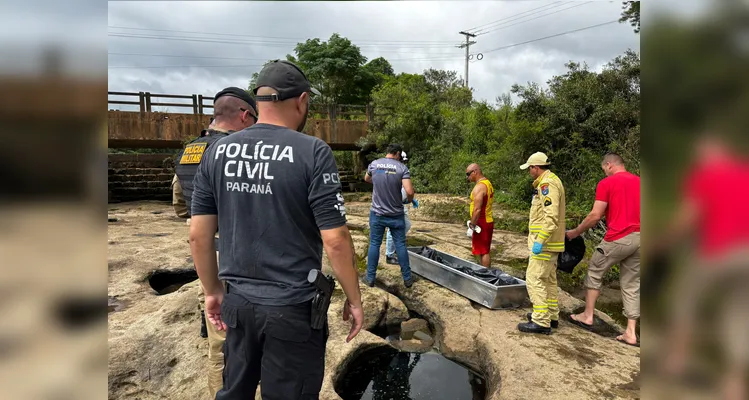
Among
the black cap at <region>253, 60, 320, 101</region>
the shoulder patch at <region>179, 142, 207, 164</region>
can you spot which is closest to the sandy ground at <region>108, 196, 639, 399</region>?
the shoulder patch at <region>179, 142, 207, 164</region>

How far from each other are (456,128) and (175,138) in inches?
434

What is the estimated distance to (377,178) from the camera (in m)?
5.44

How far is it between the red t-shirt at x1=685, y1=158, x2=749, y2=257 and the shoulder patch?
9.16 ft

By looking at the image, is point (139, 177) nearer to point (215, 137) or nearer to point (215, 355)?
point (215, 137)

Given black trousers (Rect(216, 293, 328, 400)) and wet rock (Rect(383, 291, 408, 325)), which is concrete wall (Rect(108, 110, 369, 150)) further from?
black trousers (Rect(216, 293, 328, 400))

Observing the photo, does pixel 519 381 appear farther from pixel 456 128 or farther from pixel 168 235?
pixel 456 128

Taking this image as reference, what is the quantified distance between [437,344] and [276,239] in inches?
126

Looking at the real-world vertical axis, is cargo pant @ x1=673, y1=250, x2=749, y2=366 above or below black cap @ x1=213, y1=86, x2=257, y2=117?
below

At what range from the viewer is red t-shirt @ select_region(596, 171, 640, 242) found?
3.88 meters

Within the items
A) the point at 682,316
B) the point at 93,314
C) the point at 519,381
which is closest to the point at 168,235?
the point at 519,381

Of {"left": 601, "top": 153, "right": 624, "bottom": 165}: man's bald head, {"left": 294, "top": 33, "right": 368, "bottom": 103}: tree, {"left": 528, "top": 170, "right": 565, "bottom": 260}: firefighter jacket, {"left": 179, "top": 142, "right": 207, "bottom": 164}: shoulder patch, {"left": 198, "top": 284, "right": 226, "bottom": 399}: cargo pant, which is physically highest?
{"left": 294, "top": 33, "right": 368, "bottom": 103}: tree

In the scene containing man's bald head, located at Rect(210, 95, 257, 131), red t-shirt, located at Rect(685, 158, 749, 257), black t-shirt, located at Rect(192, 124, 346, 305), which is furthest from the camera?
man's bald head, located at Rect(210, 95, 257, 131)

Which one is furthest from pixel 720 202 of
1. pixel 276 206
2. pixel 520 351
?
pixel 520 351

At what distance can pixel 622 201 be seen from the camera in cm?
391
